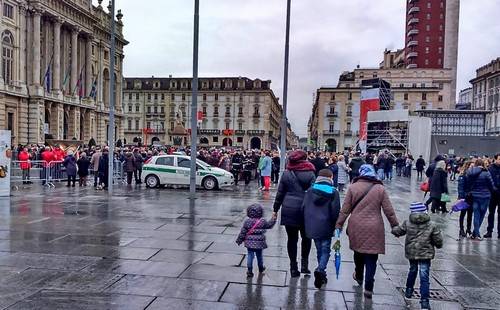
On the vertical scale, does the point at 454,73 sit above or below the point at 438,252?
above

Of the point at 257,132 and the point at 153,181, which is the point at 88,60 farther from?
the point at 257,132

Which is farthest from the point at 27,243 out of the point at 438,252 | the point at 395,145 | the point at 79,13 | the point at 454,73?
the point at 454,73

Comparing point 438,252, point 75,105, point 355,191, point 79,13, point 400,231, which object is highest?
point 79,13

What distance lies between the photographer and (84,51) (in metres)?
66.6

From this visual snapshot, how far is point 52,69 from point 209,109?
6840 cm

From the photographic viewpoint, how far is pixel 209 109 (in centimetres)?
12406

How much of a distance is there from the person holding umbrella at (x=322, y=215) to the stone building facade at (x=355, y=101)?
9761 cm

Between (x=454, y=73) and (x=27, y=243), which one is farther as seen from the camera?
(x=454, y=73)

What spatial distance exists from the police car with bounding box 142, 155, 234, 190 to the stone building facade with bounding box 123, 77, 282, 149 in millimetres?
98984

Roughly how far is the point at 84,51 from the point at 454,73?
80.3 metres

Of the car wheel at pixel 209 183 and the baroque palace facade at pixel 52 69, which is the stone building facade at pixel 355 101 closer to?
the baroque palace facade at pixel 52 69

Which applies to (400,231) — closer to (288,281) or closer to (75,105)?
(288,281)

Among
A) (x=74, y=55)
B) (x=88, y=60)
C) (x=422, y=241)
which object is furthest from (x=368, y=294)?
(x=88, y=60)

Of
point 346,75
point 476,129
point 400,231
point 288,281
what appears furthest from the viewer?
point 346,75
